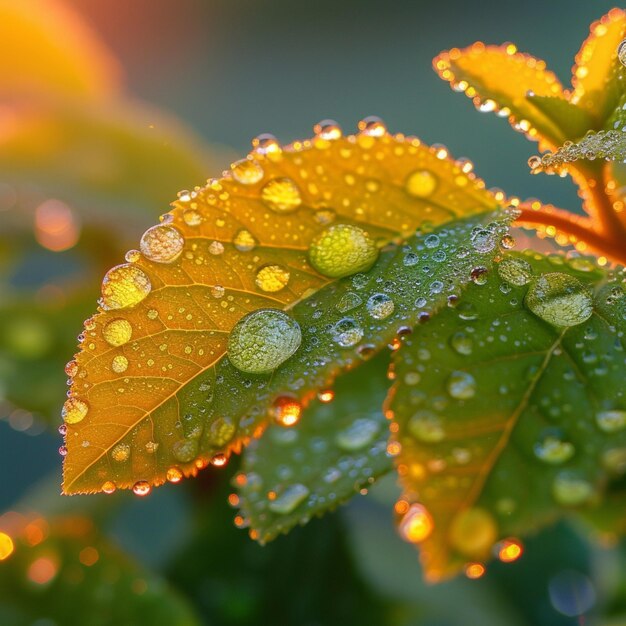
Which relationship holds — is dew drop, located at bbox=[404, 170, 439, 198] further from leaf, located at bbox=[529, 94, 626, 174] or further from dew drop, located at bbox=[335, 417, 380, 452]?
dew drop, located at bbox=[335, 417, 380, 452]

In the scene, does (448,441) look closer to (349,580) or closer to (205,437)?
(205,437)

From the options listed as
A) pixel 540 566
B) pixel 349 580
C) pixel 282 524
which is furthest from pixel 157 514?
pixel 282 524

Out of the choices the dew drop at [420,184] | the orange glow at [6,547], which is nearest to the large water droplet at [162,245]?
the dew drop at [420,184]

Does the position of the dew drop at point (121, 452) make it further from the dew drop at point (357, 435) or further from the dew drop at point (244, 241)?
the dew drop at point (357, 435)

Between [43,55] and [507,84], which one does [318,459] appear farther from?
[43,55]

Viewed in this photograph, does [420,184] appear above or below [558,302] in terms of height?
above

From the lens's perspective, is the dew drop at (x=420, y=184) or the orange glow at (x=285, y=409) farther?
the dew drop at (x=420, y=184)

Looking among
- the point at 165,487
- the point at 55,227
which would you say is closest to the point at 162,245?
the point at 55,227

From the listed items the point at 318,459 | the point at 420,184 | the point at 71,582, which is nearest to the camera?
the point at 420,184
